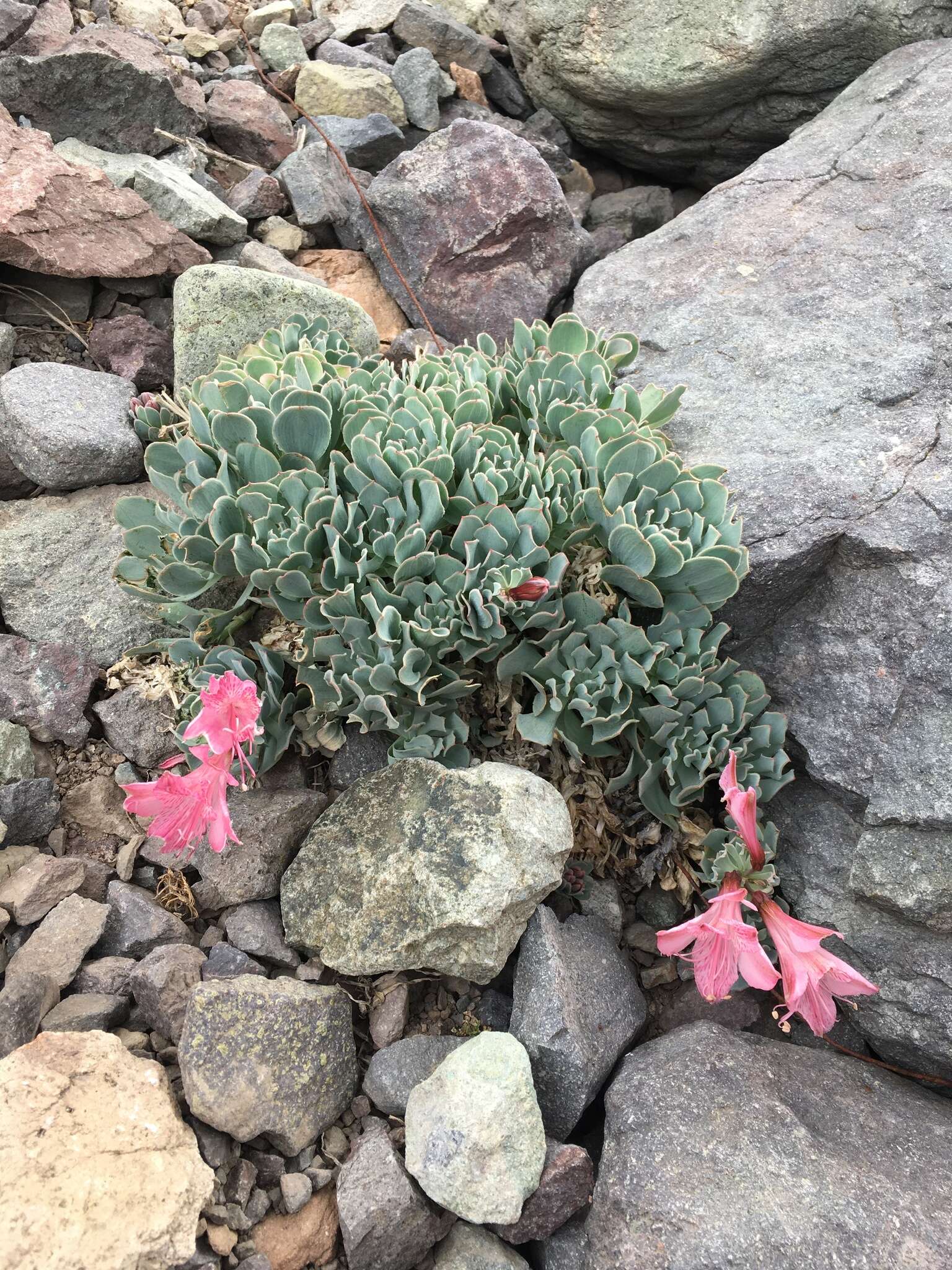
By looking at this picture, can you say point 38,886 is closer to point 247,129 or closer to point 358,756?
point 358,756

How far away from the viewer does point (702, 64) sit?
173 inches

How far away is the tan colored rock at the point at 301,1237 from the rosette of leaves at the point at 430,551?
41.8 inches

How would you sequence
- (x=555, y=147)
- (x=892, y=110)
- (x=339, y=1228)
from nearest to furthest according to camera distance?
1. (x=339, y=1228)
2. (x=892, y=110)
3. (x=555, y=147)

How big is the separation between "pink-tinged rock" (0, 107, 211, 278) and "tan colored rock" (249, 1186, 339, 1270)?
3130mm

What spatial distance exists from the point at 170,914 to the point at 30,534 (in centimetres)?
132

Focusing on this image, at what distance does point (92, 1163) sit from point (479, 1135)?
753 mm

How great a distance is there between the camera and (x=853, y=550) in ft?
8.90

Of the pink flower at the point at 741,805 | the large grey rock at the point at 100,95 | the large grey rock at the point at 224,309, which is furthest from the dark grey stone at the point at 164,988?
the large grey rock at the point at 100,95

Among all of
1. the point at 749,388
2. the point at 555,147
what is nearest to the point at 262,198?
the point at 555,147

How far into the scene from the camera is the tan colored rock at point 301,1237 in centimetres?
197

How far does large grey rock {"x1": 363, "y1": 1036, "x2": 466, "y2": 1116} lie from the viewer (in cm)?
220

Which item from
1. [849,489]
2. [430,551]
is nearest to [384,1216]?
[430,551]

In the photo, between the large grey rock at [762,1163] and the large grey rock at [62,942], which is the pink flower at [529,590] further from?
the large grey rock at [62,942]

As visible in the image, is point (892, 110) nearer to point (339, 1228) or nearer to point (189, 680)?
point (189, 680)
